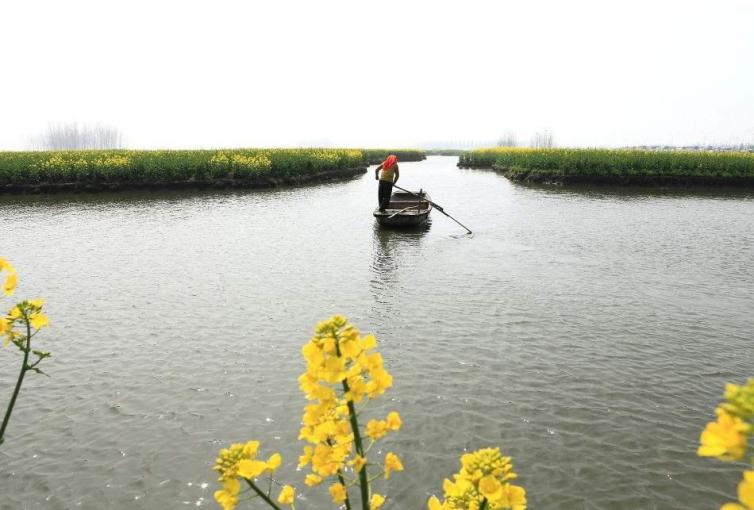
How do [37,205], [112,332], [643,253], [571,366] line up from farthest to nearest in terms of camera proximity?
[37,205], [643,253], [112,332], [571,366]

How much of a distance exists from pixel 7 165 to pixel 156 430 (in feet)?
89.3

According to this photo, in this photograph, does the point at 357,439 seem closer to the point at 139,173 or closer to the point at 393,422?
the point at 393,422

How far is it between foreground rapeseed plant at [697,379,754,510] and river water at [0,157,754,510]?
137 inches

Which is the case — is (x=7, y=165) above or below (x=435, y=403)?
above

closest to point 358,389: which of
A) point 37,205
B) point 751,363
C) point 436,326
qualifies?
point 436,326

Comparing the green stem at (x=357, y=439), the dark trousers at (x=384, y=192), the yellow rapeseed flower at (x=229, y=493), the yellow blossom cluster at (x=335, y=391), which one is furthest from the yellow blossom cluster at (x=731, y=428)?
the dark trousers at (x=384, y=192)

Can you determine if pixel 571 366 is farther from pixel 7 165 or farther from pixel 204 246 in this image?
pixel 7 165

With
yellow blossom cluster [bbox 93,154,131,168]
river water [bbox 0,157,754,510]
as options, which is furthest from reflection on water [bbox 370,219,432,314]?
yellow blossom cluster [bbox 93,154,131,168]

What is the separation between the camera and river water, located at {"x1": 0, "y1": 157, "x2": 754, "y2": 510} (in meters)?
4.39

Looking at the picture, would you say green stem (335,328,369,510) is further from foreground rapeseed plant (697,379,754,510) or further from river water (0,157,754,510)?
river water (0,157,754,510)

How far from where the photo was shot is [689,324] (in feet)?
25.4

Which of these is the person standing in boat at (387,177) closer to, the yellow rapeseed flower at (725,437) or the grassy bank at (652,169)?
the yellow rapeseed flower at (725,437)

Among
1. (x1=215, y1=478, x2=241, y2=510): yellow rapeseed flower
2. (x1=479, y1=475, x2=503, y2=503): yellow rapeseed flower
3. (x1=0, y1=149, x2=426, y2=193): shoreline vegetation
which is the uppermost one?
(x1=0, y1=149, x2=426, y2=193): shoreline vegetation

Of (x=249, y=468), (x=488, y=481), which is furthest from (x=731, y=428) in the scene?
(x=249, y=468)
